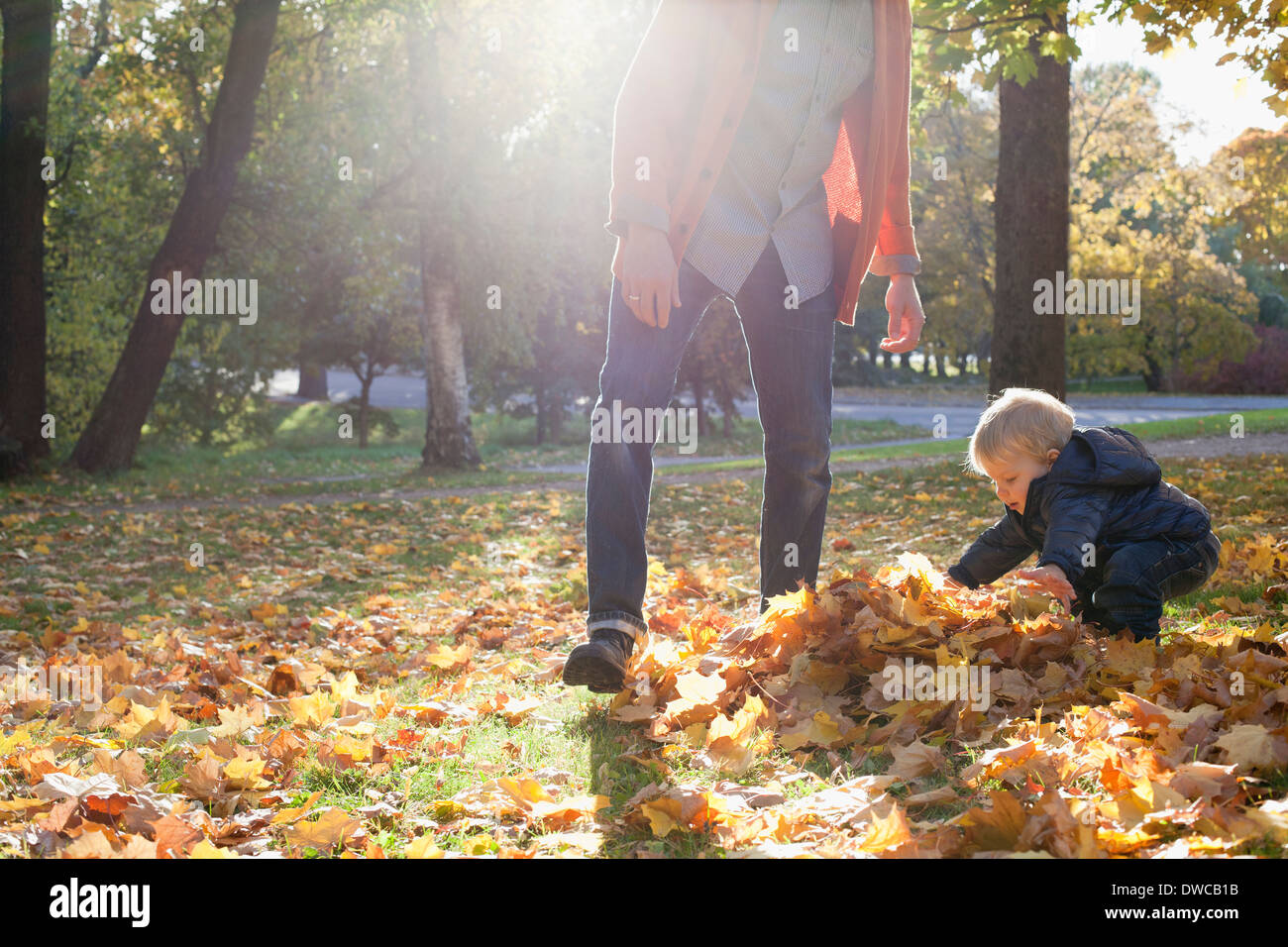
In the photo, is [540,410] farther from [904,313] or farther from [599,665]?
[599,665]

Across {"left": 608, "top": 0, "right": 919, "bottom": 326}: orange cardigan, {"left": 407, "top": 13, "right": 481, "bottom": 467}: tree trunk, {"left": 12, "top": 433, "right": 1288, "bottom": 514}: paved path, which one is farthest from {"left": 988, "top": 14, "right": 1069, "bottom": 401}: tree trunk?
{"left": 407, "top": 13, "right": 481, "bottom": 467}: tree trunk

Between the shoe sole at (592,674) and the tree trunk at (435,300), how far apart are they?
1225 cm

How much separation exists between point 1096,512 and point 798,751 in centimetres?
130

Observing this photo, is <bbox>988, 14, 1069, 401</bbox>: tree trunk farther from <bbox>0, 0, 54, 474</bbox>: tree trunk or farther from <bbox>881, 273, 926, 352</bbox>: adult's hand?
<bbox>0, 0, 54, 474</bbox>: tree trunk

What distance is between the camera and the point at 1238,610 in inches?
143

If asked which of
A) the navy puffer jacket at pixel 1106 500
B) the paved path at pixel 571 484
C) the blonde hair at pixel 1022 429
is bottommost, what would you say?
the paved path at pixel 571 484

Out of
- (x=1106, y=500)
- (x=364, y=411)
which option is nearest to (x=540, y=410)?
(x=364, y=411)

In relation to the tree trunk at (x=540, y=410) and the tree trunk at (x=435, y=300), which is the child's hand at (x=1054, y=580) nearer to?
the tree trunk at (x=435, y=300)

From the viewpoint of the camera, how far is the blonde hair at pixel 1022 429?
3275 mm

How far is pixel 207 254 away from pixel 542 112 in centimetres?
567

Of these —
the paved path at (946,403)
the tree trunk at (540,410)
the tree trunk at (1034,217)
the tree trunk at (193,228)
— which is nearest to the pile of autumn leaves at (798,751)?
the tree trunk at (1034,217)

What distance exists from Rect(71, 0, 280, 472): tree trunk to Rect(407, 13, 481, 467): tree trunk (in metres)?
2.37
